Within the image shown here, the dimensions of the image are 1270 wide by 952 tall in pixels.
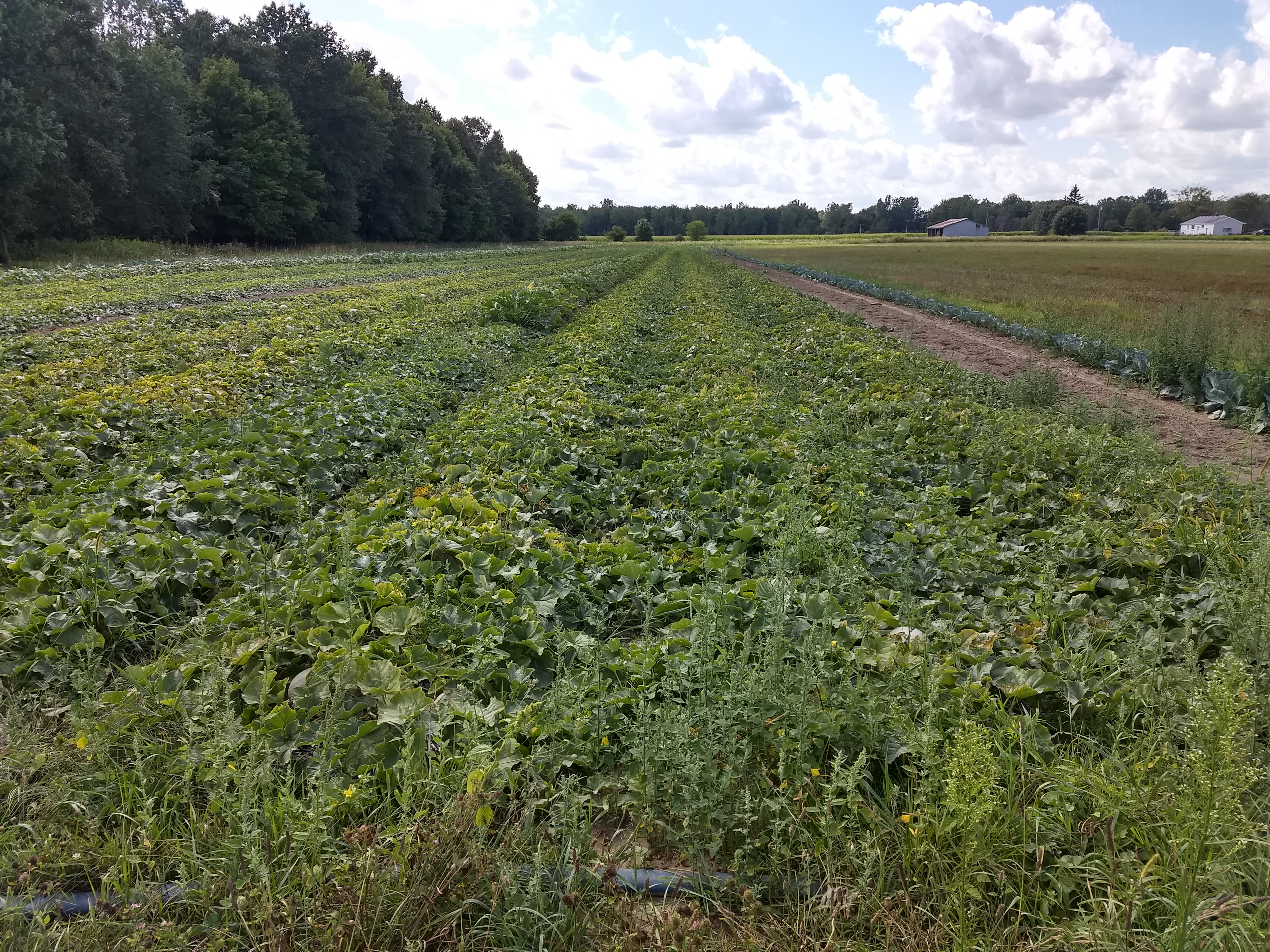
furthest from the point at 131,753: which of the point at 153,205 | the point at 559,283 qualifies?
the point at 153,205

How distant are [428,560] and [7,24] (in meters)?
39.3

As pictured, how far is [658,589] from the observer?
481 cm

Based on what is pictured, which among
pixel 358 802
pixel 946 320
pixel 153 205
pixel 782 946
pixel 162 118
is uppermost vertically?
pixel 162 118

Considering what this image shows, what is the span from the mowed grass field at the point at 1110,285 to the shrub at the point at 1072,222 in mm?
46191

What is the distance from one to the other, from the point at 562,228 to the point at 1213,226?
10311 centimetres

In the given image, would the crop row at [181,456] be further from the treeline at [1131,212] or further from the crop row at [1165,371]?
the treeline at [1131,212]

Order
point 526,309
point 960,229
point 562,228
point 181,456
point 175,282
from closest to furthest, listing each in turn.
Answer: point 181,456 < point 526,309 < point 175,282 < point 562,228 < point 960,229

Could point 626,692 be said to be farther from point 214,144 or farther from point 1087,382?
point 214,144

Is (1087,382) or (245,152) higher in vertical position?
(245,152)

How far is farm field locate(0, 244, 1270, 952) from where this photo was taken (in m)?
2.49

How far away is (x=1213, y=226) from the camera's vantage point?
10669cm

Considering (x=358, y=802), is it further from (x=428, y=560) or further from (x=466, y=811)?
(x=428, y=560)

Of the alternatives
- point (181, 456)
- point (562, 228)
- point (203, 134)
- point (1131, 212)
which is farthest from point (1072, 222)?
point (181, 456)

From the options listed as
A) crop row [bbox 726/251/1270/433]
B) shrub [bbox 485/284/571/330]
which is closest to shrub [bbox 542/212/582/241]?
shrub [bbox 485/284/571/330]
